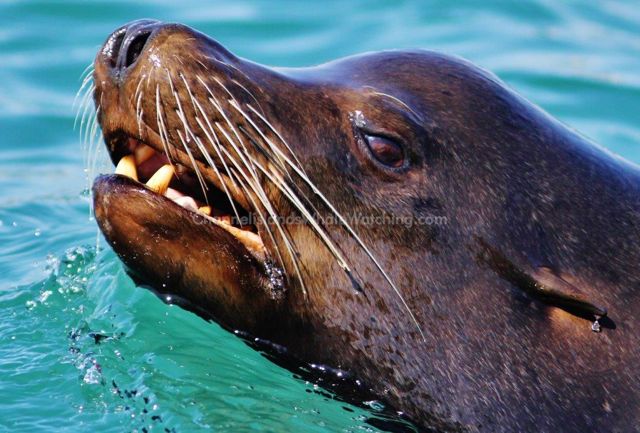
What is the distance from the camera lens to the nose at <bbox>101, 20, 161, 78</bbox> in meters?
5.63

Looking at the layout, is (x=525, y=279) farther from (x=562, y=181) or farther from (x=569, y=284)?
(x=562, y=181)

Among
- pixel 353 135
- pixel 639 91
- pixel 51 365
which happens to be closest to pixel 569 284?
pixel 353 135

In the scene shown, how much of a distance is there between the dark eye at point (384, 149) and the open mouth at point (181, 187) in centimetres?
66

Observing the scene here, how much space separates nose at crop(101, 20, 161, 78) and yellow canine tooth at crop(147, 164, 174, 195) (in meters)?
0.50

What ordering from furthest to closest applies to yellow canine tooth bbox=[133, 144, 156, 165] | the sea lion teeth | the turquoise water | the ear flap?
the turquoise water
yellow canine tooth bbox=[133, 144, 156, 165]
the sea lion teeth
the ear flap

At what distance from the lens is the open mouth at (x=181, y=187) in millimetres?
5614

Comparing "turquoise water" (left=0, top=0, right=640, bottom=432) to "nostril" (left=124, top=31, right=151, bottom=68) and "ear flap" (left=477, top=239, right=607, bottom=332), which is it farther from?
"nostril" (left=124, top=31, right=151, bottom=68)

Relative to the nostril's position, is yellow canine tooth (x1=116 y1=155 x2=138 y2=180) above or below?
below

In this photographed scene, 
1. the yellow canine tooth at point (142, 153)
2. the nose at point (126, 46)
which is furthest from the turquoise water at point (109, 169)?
the nose at point (126, 46)

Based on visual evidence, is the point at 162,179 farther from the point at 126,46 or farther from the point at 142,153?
the point at 126,46

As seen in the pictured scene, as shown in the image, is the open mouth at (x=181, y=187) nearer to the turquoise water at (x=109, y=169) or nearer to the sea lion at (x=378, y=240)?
the sea lion at (x=378, y=240)

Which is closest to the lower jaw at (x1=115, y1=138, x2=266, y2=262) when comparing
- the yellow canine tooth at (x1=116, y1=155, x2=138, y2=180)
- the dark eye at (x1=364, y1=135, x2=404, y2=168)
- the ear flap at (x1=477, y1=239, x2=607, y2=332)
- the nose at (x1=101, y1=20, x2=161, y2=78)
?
the yellow canine tooth at (x1=116, y1=155, x2=138, y2=180)

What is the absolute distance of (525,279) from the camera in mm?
5547

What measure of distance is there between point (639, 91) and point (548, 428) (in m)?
8.61
